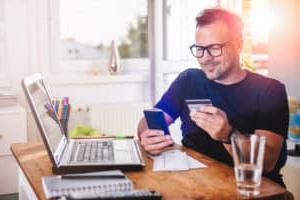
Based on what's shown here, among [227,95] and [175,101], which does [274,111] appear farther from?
[175,101]

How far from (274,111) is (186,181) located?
57cm

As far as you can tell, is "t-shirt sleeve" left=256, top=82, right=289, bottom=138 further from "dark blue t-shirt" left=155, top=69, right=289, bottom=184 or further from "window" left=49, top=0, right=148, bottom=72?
"window" left=49, top=0, right=148, bottom=72

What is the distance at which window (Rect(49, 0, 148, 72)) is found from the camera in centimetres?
389

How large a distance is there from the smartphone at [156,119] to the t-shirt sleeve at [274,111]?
1.22 ft

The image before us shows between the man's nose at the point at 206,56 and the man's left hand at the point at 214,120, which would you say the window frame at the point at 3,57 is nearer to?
the man's nose at the point at 206,56

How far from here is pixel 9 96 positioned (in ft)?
11.4

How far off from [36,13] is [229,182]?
2795 mm

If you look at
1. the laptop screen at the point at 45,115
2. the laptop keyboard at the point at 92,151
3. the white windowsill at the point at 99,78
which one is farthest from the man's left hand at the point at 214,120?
the white windowsill at the point at 99,78

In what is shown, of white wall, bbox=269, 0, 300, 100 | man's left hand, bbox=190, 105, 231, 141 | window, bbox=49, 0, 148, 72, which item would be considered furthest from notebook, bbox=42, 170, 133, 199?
window, bbox=49, 0, 148, 72

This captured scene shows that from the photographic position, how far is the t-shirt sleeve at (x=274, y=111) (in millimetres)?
1685

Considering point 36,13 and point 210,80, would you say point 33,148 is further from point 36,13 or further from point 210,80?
point 36,13

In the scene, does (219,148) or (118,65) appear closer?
(219,148)

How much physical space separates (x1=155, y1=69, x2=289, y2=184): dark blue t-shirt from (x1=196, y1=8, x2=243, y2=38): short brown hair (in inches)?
7.9

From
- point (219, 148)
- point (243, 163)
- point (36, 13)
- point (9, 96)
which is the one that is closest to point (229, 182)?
point (243, 163)
